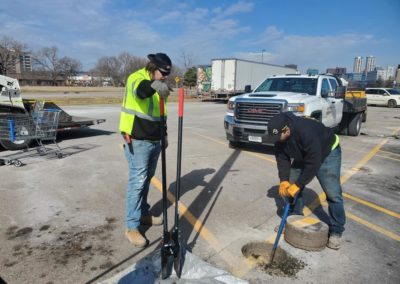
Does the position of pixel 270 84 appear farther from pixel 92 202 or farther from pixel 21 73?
pixel 21 73

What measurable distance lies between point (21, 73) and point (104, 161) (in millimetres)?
98021

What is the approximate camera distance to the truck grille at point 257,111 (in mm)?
7586

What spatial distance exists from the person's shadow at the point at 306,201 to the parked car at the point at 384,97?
27165 millimetres

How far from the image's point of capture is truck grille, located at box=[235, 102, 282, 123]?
24.9 feet

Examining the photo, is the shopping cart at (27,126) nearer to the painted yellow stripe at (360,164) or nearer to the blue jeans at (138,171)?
the blue jeans at (138,171)

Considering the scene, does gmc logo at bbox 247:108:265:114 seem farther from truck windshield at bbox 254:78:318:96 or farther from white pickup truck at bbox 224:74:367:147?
Result: truck windshield at bbox 254:78:318:96

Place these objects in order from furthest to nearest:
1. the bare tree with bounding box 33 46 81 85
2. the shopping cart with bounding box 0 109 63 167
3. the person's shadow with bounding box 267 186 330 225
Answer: the bare tree with bounding box 33 46 81 85 < the shopping cart with bounding box 0 109 63 167 < the person's shadow with bounding box 267 186 330 225

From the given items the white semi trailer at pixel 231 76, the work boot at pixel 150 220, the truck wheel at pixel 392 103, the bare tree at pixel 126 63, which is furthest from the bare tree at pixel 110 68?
the work boot at pixel 150 220

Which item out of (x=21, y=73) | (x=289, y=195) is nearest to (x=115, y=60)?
(x=21, y=73)

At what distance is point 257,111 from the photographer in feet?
25.6

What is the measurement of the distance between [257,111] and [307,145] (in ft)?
15.4

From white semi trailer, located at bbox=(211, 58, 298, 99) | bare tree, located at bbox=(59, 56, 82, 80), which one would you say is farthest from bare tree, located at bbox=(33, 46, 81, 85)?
white semi trailer, located at bbox=(211, 58, 298, 99)

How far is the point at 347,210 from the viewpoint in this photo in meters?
4.73

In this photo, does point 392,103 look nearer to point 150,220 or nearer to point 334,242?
point 334,242
